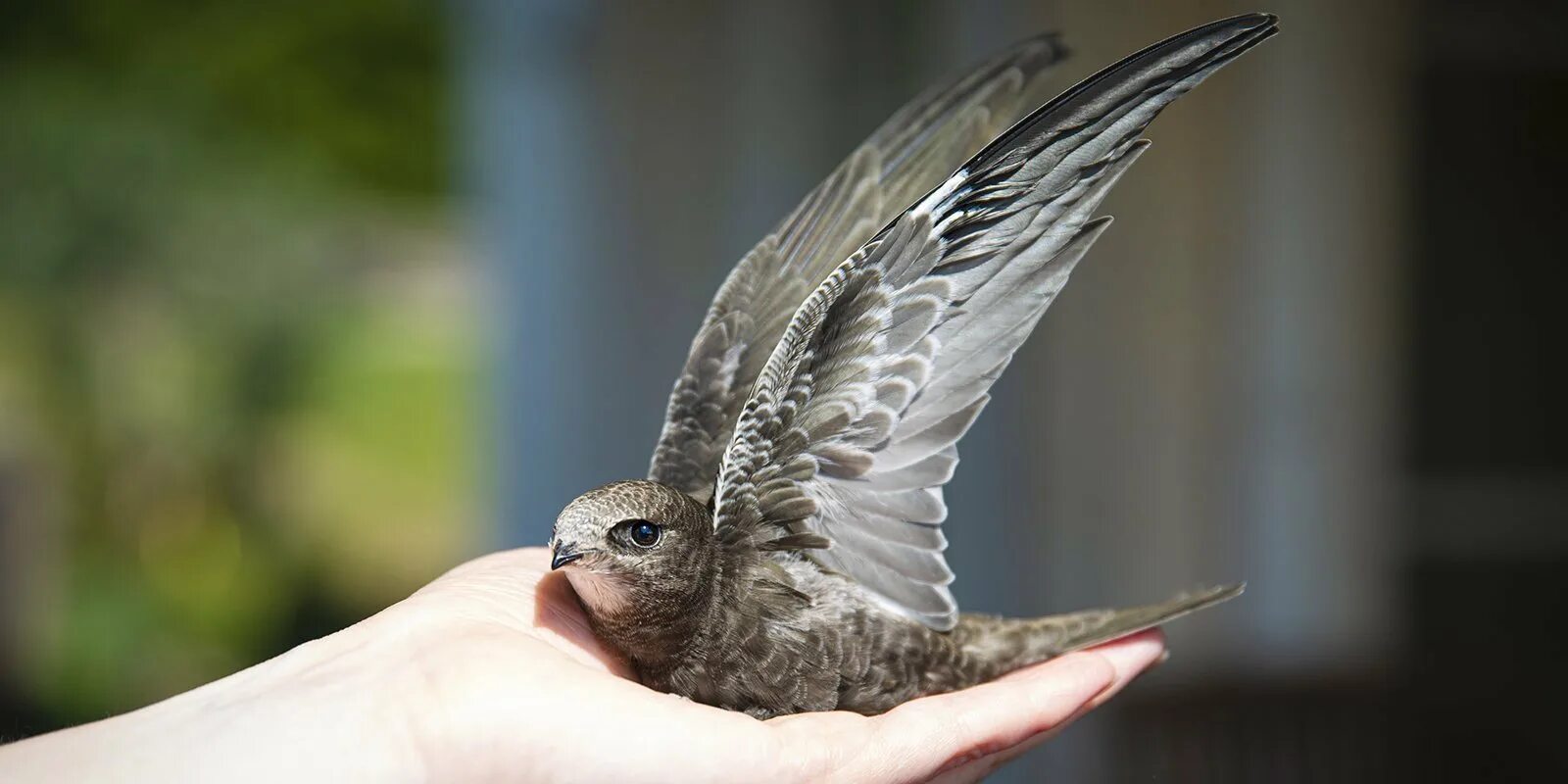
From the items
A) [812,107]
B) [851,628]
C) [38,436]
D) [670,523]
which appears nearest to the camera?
[670,523]

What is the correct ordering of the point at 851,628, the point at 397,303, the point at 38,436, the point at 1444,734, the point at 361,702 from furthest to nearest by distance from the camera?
1. the point at 397,303
2. the point at 38,436
3. the point at 1444,734
4. the point at 851,628
5. the point at 361,702

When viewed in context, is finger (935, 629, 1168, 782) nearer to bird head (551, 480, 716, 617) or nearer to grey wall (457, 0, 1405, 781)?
bird head (551, 480, 716, 617)

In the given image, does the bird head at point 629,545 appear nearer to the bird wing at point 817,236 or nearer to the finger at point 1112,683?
the bird wing at point 817,236

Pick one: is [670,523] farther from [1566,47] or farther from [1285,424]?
[1566,47]

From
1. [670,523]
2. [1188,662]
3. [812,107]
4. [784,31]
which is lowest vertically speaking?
[1188,662]

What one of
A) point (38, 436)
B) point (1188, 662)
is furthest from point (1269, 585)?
point (38, 436)

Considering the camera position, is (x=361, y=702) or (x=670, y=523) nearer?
(x=361, y=702)

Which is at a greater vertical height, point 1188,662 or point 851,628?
point 851,628
